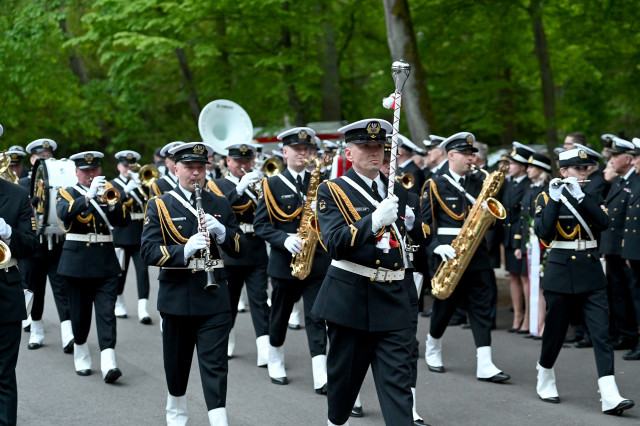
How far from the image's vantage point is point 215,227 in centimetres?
679

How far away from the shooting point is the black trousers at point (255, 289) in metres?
9.84

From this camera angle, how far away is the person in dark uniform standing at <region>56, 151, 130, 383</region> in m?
9.15

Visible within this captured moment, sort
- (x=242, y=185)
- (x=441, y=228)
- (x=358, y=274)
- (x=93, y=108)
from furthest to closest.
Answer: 1. (x=93, y=108)
2. (x=242, y=185)
3. (x=441, y=228)
4. (x=358, y=274)

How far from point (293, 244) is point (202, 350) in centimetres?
193

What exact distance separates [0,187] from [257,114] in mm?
15846

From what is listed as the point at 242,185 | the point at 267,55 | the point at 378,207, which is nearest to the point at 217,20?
the point at 267,55

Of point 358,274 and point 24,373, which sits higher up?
point 358,274

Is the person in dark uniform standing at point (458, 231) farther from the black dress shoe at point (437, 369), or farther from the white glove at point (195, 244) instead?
the white glove at point (195, 244)

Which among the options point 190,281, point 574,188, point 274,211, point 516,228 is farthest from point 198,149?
point 516,228

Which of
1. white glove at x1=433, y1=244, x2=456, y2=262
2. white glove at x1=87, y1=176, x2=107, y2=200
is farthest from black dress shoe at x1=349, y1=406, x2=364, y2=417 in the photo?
white glove at x1=87, y1=176, x2=107, y2=200

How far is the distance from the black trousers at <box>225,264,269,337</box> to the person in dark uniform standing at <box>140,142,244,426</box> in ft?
8.85

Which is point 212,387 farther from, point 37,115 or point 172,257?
point 37,115

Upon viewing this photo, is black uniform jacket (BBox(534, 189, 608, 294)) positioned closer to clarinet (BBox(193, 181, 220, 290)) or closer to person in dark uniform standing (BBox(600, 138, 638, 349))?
person in dark uniform standing (BBox(600, 138, 638, 349))

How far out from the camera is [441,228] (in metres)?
9.17
